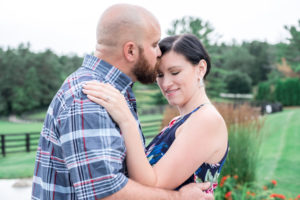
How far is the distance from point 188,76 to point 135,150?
68cm

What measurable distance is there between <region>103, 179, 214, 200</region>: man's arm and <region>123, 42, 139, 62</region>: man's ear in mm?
536

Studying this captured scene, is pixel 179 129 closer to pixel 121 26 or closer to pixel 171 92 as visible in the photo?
pixel 171 92

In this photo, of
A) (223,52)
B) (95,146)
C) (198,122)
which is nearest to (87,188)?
(95,146)

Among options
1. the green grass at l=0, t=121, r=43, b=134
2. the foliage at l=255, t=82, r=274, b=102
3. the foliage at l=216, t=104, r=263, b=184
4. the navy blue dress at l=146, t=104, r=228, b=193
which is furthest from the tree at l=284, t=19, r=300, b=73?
the navy blue dress at l=146, t=104, r=228, b=193

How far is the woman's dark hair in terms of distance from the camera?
1.75 meters

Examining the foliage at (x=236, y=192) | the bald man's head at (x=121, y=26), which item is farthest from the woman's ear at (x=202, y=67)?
the foliage at (x=236, y=192)

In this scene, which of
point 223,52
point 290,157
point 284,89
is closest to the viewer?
point 290,157

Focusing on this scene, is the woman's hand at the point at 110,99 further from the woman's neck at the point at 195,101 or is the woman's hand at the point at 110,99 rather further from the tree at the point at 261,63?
the tree at the point at 261,63

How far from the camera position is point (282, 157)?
8945 mm

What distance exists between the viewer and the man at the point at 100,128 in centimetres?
114

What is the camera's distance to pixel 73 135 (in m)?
1.15

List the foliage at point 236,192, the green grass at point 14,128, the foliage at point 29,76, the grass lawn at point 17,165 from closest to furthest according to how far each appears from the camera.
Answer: the foliage at point 236,192
the grass lawn at point 17,165
the green grass at point 14,128
the foliage at point 29,76

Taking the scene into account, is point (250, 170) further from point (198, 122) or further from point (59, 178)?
point (59, 178)

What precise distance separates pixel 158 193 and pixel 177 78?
713 mm
